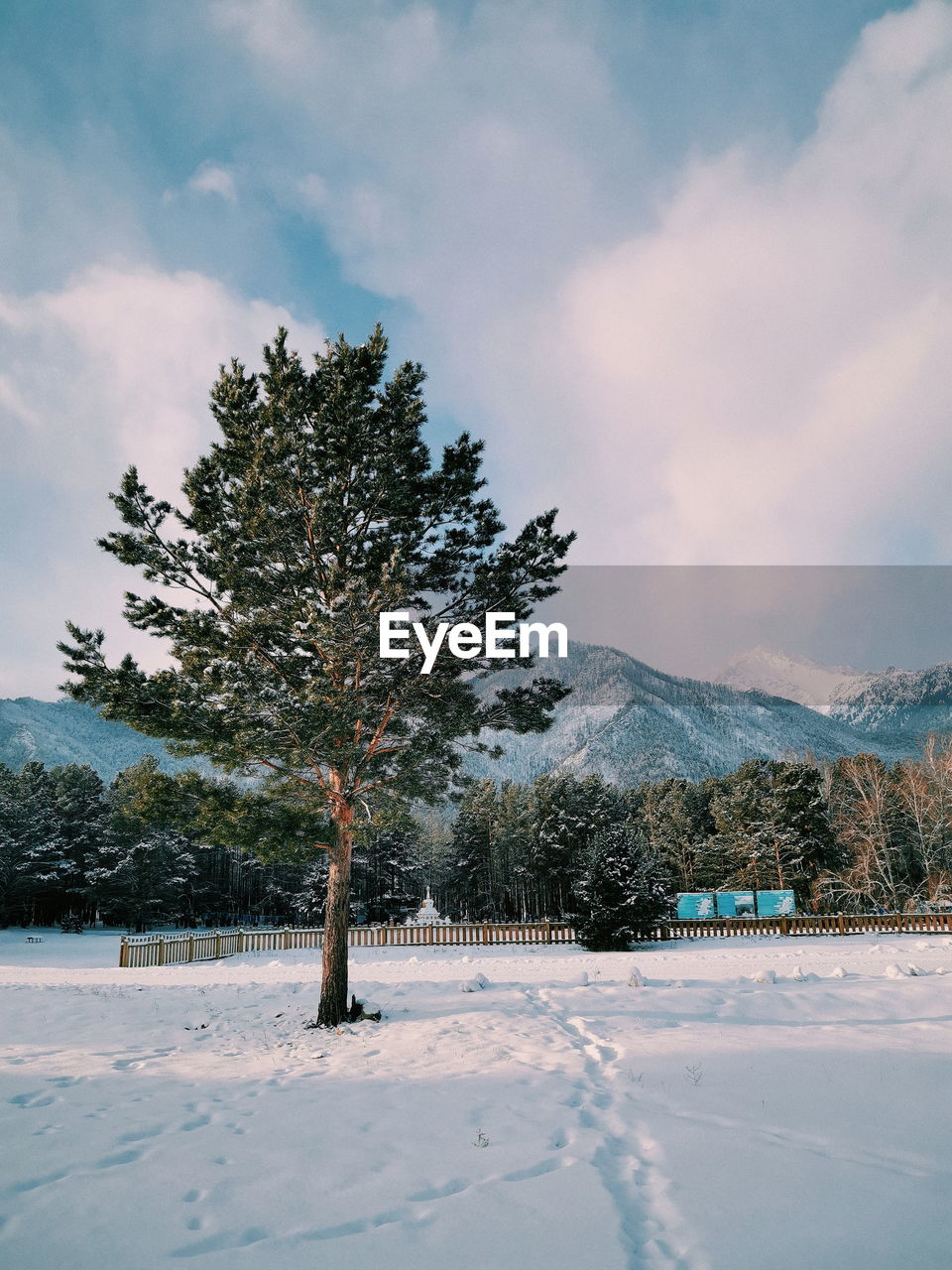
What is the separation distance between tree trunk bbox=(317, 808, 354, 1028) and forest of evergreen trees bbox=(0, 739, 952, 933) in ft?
44.0

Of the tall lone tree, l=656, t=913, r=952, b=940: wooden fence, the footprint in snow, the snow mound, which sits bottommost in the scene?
l=656, t=913, r=952, b=940: wooden fence

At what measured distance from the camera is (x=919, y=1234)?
3.61 meters

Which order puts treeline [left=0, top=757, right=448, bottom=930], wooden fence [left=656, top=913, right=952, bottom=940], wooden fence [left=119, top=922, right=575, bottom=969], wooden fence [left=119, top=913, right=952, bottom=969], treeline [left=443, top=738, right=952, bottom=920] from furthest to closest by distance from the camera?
treeline [left=0, top=757, right=448, bottom=930]
treeline [left=443, top=738, right=952, bottom=920]
wooden fence [left=656, top=913, right=952, bottom=940]
wooden fence [left=119, top=922, right=575, bottom=969]
wooden fence [left=119, top=913, right=952, bottom=969]

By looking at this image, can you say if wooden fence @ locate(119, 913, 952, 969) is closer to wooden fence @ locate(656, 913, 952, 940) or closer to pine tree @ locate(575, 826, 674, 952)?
wooden fence @ locate(656, 913, 952, 940)

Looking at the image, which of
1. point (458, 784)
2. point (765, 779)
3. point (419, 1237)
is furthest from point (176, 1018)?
point (765, 779)

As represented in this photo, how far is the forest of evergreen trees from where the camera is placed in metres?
37.1

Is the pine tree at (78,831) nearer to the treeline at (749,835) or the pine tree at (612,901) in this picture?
the treeline at (749,835)

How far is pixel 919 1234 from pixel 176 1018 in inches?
447

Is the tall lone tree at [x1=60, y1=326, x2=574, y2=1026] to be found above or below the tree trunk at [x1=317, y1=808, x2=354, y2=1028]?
above

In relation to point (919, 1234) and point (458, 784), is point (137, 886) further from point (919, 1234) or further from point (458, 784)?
point (919, 1234)

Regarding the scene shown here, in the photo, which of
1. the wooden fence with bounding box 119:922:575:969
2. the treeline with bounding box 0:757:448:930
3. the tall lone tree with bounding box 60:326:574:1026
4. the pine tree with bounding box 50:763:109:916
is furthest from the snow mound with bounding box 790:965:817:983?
the pine tree with bounding box 50:763:109:916

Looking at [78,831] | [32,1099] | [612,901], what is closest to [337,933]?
[32,1099]

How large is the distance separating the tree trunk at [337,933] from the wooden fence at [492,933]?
1463 centimetres

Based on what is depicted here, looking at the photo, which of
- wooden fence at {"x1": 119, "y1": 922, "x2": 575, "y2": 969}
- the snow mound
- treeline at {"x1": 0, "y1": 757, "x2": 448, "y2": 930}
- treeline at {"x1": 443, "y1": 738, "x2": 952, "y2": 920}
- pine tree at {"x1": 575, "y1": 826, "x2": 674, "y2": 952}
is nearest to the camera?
the snow mound
